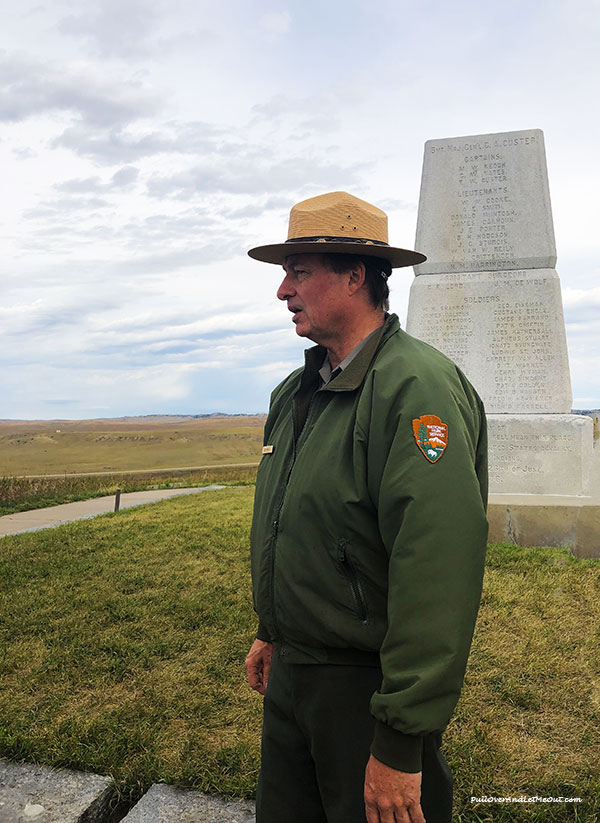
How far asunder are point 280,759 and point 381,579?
2.21ft

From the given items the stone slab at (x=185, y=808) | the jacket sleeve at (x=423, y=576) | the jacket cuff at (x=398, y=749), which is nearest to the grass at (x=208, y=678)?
the stone slab at (x=185, y=808)

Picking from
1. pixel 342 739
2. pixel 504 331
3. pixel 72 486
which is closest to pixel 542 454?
pixel 504 331

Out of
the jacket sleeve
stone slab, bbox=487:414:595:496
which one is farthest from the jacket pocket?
stone slab, bbox=487:414:595:496

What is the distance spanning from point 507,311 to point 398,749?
6.11 m

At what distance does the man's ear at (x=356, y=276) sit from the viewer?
1.90 metres

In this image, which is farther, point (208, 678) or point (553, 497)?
point (553, 497)

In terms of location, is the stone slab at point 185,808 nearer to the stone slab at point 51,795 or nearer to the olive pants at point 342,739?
the stone slab at point 51,795

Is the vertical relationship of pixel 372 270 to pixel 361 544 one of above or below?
above

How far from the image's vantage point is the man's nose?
194cm

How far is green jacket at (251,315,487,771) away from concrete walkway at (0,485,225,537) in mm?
7957

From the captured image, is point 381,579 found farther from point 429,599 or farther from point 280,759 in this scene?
point 280,759

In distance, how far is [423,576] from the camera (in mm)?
1471

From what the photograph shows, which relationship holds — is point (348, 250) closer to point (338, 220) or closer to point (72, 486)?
point (338, 220)

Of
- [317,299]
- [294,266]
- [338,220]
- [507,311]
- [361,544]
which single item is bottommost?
[361,544]
